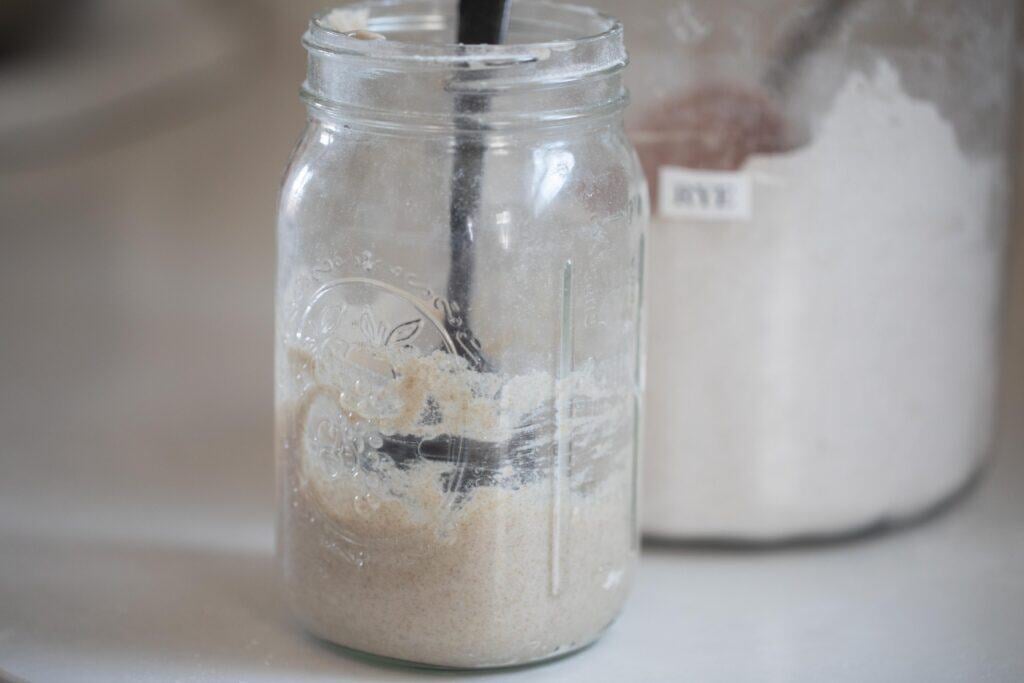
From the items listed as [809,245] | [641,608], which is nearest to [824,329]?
[809,245]

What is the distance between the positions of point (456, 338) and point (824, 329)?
203 mm

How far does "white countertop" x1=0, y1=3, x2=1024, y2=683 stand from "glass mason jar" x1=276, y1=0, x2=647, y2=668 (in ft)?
0.13

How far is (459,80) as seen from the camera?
1.72 feet

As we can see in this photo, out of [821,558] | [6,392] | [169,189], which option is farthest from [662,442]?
[169,189]

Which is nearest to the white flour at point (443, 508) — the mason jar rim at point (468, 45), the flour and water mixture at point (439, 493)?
the flour and water mixture at point (439, 493)

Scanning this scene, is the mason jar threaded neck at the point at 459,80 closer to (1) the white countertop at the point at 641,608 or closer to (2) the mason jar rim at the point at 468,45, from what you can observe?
(2) the mason jar rim at the point at 468,45

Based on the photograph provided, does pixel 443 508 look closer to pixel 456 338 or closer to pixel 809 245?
pixel 456 338

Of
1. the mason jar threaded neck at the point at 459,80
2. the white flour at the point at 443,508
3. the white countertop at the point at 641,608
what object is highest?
the mason jar threaded neck at the point at 459,80

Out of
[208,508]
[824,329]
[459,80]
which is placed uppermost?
[459,80]

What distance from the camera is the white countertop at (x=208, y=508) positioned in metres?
0.58

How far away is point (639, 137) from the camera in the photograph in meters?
0.64

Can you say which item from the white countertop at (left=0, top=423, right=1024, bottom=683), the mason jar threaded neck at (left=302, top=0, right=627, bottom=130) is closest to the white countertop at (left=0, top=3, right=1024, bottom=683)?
the white countertop at (left=0, top=423, right=1024, bottom=683)

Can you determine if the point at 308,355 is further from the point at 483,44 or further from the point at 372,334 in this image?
the point at 483,44

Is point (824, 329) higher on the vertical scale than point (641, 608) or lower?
higher
